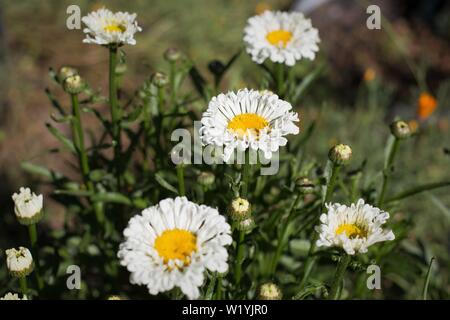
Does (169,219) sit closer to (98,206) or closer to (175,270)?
(175,270)

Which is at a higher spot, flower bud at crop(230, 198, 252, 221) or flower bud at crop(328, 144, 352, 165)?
flower bud at crop(328, 144, 352, 165)

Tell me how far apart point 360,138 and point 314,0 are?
4.85 ft

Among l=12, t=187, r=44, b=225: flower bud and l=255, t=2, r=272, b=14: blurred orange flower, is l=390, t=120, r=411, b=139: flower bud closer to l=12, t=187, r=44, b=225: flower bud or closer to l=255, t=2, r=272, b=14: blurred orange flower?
l=12, t=187, r=44, b=225: flower bud

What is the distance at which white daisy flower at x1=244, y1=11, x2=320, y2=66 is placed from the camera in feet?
6.42

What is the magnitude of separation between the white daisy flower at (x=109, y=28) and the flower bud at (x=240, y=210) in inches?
21.6

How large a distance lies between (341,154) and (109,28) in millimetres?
770

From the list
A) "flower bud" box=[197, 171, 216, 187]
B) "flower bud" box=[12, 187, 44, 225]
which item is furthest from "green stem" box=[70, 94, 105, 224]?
"flower bud" box=[197, 171, 216, 187]

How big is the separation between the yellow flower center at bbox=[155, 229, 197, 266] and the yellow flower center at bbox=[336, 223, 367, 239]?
36 centimetres

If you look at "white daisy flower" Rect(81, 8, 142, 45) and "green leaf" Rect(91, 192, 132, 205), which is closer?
"white daisy flower" Rect(81, 8, 142, 45)

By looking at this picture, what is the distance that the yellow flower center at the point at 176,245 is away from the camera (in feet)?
4.51

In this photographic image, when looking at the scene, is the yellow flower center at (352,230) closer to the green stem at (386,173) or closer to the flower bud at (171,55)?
the green stem at (386,173)

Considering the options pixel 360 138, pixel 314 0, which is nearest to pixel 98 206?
pixel 360 138

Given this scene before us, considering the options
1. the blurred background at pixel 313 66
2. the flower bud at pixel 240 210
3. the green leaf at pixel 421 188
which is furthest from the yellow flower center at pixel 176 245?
the blurred background at pixel 313 66

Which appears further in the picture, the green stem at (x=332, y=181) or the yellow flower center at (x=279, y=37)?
the yellow flower center at (x=279, y=37)
